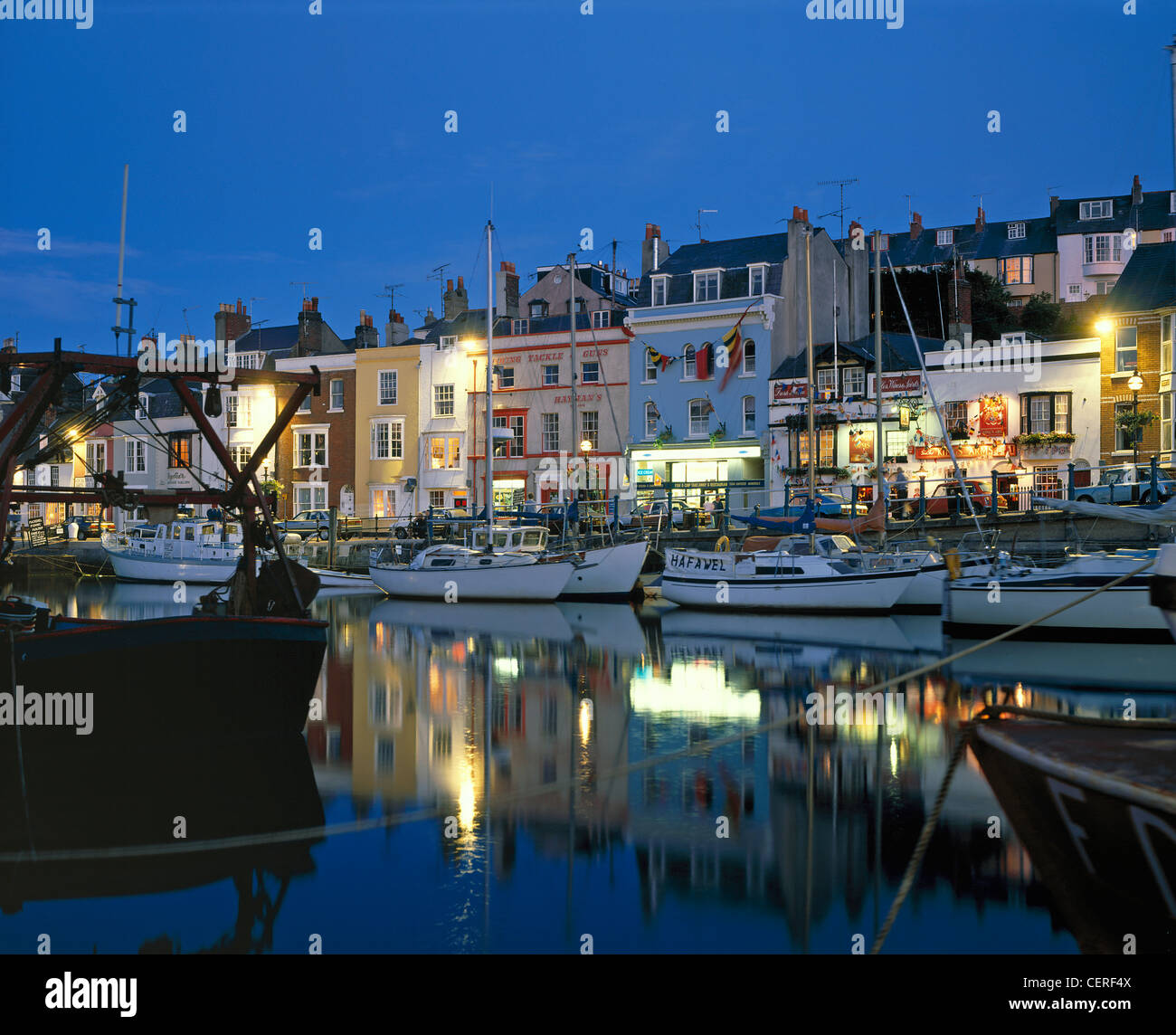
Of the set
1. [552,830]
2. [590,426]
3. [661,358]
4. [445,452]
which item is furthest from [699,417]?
[552,830]

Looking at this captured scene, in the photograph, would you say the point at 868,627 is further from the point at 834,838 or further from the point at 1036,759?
the point at 1036,759

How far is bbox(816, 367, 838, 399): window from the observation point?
1866 inches

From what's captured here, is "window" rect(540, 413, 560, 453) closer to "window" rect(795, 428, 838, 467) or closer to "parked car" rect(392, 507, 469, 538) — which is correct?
"parked car" rect(392, 507, 469, 538)

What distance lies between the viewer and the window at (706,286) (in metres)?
51.9

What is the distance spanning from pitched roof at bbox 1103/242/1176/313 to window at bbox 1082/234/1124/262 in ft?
81.0

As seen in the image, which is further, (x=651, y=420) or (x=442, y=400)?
(x=442, y=400)

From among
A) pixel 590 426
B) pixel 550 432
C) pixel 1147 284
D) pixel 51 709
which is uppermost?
pixel 1147 284

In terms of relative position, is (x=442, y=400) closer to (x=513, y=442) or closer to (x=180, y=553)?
(x=513, y=442)

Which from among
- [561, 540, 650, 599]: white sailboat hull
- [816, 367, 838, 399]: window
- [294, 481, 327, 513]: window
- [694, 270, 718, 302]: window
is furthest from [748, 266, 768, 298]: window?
[294, 481, 327, 513]: window

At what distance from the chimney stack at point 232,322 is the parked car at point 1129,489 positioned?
48.1 m

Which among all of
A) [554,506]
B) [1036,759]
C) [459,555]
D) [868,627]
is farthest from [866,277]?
[1036,759]

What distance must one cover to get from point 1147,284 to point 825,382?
12536mm

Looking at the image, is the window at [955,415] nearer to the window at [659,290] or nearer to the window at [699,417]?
the window at [699,417]

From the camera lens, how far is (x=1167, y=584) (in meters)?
8.10
